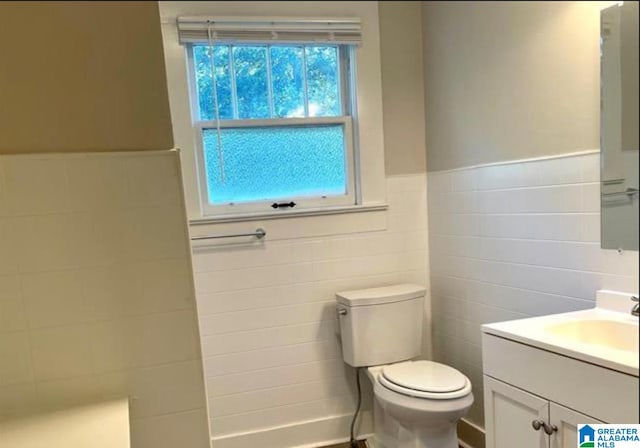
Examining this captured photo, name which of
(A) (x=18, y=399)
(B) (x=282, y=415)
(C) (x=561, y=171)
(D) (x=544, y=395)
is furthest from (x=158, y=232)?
(B) (x=282, y=415)

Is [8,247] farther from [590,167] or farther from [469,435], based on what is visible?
[469,435]

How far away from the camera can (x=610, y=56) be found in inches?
46.7

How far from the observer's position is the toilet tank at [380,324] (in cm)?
196

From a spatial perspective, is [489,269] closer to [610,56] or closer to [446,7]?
[610,56]

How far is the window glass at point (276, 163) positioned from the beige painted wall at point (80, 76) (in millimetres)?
1058

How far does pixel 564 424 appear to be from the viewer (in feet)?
3.54

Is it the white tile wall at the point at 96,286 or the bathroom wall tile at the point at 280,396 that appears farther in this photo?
the bathroom wall tile at the point at 280,396

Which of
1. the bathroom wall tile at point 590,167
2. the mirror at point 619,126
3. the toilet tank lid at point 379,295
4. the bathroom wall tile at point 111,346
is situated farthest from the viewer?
the toilet tank lid at point 379,295

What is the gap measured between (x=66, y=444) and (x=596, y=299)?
134cm

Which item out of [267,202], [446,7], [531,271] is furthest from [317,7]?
[531,271]

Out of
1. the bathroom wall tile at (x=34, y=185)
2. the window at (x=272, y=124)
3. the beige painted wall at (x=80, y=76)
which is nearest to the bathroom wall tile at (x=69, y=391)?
the bathroom wall tile at (x=34, y=185)

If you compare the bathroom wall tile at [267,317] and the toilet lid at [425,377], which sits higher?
the bathroom wall tile at [267,317]

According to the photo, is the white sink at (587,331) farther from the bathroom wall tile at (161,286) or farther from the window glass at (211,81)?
the window glass at (211,81)

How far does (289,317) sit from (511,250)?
0.96 metres
